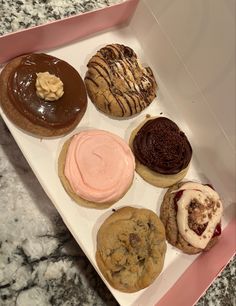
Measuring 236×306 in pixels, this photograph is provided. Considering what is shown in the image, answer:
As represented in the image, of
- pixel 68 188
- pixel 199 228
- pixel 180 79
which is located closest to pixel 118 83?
pixel 180 79

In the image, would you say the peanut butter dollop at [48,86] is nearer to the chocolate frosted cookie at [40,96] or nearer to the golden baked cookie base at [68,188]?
the chocolate frosted cookie at [40,96]

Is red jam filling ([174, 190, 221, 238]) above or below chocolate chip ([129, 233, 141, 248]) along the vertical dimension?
below

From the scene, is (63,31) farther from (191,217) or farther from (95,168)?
(191,217)

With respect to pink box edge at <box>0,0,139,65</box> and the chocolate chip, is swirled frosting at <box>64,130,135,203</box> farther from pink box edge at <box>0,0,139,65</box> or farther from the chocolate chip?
pink box edge at <box>0,0,139,65</box>

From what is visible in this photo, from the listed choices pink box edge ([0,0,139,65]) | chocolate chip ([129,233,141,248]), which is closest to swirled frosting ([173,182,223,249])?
chocolate chip ([129,233,141,248])

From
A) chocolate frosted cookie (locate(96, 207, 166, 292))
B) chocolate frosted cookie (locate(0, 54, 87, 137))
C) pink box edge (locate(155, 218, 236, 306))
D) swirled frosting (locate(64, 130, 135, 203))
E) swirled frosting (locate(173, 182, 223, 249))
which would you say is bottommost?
pink box edge (locate(155, 218, 236, 306))
